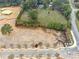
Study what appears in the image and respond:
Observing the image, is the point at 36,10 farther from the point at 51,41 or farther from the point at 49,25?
the point at 51,41

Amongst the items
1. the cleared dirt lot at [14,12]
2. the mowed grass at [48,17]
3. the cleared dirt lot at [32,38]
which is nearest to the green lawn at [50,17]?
the mowed grass at [48,17]

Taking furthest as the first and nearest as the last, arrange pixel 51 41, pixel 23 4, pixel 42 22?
pixel 23 4
pixel 42 22
pixel 51 41

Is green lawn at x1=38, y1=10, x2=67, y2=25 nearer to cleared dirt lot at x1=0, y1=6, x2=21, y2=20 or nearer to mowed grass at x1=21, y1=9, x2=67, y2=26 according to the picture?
mowed grass at x1=21, y1=9, x2=67, y2=26

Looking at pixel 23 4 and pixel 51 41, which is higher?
pixel 23 4

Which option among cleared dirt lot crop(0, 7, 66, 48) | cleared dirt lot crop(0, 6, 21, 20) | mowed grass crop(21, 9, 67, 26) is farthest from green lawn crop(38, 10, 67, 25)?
cleared dirt lot crop(0, 6, 21, 20)

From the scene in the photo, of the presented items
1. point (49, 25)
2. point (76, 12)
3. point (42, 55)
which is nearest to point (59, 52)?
point (42, 55)

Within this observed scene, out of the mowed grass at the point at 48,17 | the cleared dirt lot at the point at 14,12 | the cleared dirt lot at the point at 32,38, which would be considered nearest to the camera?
the cleared dirt lot at the point at 32,38

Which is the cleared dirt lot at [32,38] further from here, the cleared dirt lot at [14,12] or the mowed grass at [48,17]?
the cleared dirt lot at [14,12]

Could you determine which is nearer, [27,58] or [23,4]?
[27,58]
